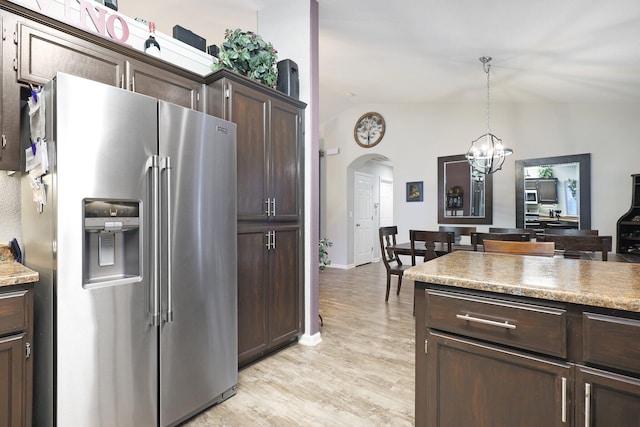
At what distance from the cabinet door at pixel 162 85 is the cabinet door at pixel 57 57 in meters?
0.09

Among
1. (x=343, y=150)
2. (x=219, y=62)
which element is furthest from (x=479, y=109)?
(x=219, y=62)

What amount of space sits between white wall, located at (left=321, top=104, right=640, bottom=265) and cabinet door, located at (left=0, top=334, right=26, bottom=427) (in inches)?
227

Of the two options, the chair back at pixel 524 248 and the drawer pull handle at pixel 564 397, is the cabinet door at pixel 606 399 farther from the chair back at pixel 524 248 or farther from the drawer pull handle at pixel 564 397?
the chair back at pixel 524 248

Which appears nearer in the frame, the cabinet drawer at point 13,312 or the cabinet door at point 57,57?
the cabinet drawer at point 13,312

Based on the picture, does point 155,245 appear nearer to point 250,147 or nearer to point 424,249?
point 250,147

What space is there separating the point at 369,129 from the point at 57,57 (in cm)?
562

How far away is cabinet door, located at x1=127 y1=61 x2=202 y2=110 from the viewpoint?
1.94 metres

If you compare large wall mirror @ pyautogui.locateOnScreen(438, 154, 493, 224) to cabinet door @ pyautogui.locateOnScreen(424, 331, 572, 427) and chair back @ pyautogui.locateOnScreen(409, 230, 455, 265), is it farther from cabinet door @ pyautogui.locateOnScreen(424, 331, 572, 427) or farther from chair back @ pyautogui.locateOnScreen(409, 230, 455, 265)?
cabinet door @ pyautogui.locateOnScreen(424, 331, 572, 427)

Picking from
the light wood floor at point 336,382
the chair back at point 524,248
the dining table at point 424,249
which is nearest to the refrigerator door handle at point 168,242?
the light wood floor at point 336,382

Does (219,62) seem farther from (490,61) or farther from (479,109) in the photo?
(479,109)

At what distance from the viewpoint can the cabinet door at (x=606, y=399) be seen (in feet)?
3.03

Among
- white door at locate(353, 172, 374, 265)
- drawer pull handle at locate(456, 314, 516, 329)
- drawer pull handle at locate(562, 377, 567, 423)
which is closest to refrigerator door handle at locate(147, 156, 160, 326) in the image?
drawer pull handle at locate(456, 314, 516, 329)

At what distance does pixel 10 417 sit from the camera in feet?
4.10

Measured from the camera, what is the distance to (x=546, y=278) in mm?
1209
